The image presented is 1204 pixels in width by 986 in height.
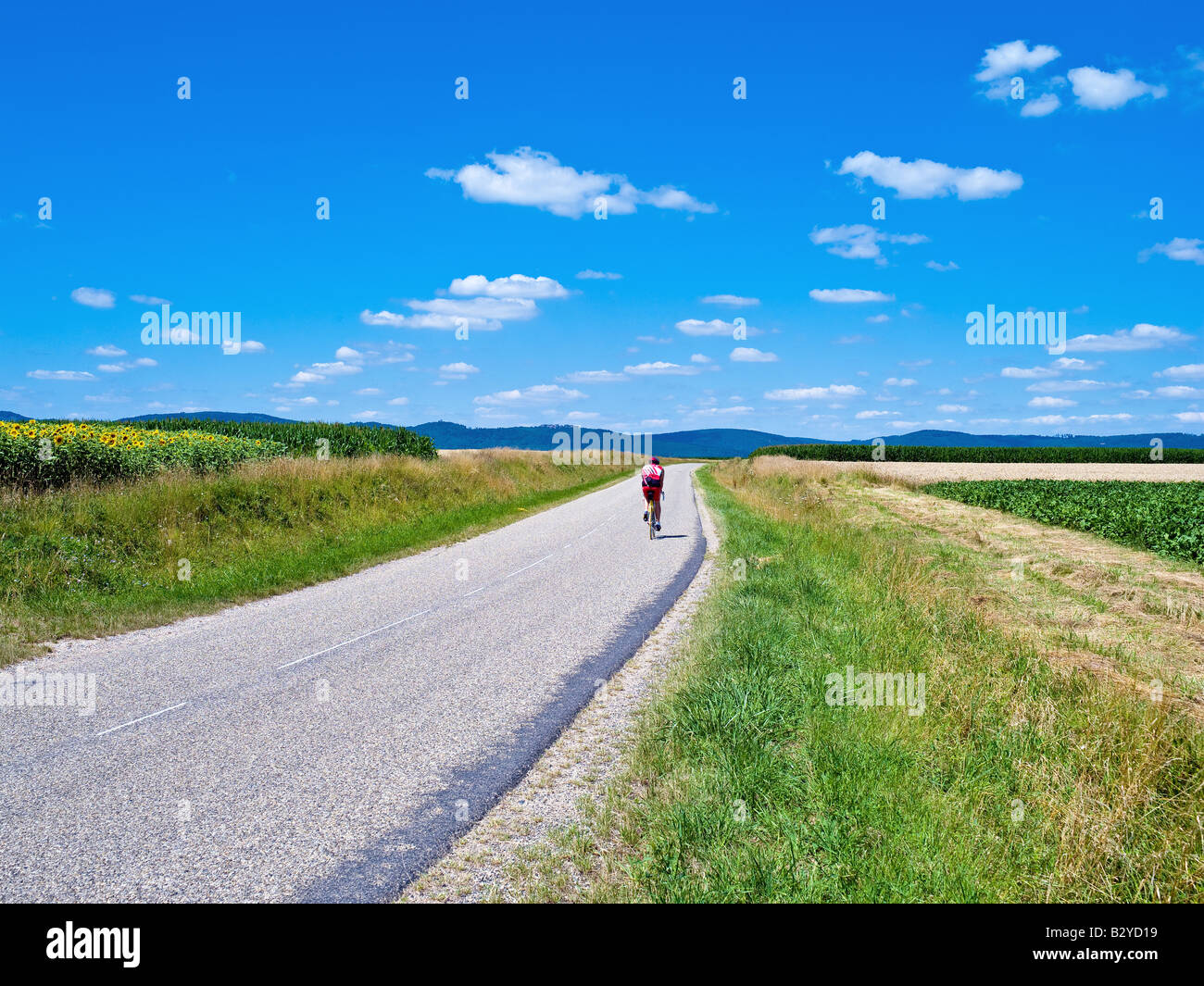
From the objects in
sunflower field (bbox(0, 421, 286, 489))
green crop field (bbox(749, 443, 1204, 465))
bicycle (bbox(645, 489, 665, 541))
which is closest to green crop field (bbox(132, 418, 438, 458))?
sunflower field (bbox(0, 421, 286, 489))

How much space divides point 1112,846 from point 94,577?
13.3 meters

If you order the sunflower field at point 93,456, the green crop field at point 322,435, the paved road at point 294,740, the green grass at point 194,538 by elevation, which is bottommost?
the paved road at point 294,740

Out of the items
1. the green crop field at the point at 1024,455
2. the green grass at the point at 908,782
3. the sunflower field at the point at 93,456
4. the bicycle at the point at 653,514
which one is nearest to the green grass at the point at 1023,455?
the green crop field at the point at 1024,455

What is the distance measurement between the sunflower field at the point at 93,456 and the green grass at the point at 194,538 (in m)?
1.42

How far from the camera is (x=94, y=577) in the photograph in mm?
11625

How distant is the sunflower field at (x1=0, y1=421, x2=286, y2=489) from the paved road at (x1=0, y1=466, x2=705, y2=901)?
31.0 feet

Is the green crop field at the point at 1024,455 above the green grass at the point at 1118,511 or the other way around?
above

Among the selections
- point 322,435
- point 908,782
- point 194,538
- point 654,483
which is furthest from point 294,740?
point 322,435

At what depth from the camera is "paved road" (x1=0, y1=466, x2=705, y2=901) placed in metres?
4.01

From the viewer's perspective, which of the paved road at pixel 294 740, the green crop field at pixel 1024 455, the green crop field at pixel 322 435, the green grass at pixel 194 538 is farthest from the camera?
the green crop field at pixel 1024 455

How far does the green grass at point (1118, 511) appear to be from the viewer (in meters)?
16.5

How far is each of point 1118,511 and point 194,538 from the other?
78.4 feet

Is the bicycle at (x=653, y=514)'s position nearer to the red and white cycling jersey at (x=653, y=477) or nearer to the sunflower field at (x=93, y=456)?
the red and white cycling jersey at (x=653, y=477)
